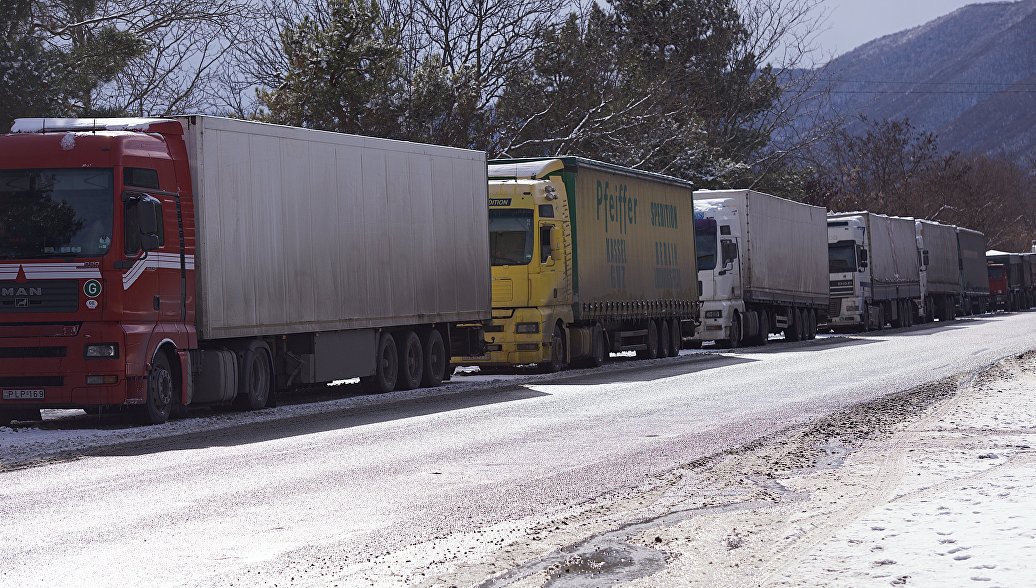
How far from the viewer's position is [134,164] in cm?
1675

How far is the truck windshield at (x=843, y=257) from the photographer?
49219 mm

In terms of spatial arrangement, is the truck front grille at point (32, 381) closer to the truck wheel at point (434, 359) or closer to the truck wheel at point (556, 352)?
the truck wheel at point (434, 359)

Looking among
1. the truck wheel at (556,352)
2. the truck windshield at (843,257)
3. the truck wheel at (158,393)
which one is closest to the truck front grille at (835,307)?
the truck windshield at (843,257)

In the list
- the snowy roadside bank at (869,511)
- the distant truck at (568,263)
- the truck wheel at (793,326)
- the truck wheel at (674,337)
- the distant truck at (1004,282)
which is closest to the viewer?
the snowy roadside bank at (869,511)

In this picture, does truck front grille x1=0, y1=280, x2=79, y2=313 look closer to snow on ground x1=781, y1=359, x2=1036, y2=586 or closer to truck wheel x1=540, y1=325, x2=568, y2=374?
snow on ground x1=781, y1=359, x2=1036, y2=586

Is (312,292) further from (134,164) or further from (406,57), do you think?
(406,57)

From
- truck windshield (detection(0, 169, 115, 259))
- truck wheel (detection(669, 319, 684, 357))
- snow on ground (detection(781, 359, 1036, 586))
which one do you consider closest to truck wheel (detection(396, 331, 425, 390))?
truck windshield (detection(0, 169, 115, 259))

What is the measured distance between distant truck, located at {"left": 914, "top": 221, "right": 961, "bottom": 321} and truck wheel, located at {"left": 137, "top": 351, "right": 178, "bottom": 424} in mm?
44956

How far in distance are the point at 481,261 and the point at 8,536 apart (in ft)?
53.4

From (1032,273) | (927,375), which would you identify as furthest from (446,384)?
(1032,273)

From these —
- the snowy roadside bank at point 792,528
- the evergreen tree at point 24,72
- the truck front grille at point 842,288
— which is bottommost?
the snowy roadside bank at point 792,528

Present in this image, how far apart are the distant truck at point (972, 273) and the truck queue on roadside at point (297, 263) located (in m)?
35.4

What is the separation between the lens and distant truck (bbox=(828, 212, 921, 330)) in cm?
4909

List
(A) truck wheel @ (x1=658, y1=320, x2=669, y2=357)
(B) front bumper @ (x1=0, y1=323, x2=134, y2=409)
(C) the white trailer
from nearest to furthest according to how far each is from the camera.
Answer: (B) front bumper @ (x1=0, y1=323, x2=134, y2=409), (C) the white trailer, (A) truck wheel @ (x1=658, y1=320, x2=669, y2=357)
